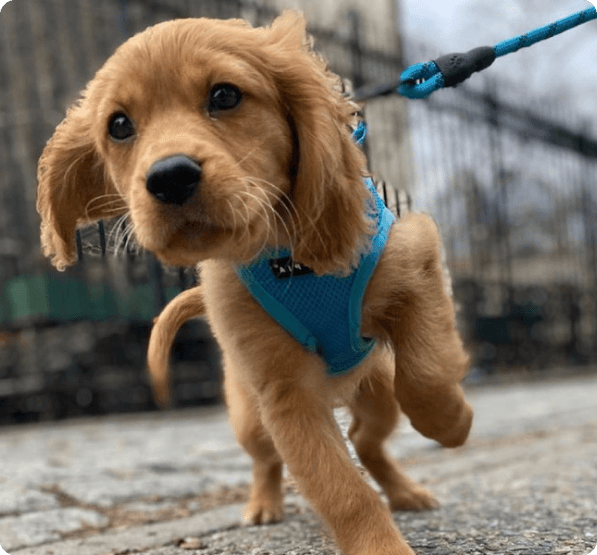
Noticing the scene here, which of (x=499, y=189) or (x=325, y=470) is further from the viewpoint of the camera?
(x=499, y=189)

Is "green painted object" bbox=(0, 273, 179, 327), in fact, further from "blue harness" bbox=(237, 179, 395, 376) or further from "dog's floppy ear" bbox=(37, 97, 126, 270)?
Result: "blue harness" bbox=(237, 179, 395, 376)

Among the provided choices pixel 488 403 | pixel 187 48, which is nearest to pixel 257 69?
pixel 187 48

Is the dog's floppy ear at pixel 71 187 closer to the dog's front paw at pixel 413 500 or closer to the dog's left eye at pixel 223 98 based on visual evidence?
the dog's left eye at pixel 223 98

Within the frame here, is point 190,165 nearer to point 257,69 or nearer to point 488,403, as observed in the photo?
point 257,69

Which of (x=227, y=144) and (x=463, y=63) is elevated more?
(x=463, y=63)

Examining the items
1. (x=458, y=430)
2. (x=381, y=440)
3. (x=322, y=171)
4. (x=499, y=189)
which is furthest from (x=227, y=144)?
(x=499, y=189)

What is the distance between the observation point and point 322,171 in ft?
6.50

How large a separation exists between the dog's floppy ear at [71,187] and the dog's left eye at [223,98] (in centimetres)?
44

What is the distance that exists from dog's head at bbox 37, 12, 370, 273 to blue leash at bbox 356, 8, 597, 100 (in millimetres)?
342

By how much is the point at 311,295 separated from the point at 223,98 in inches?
22.5

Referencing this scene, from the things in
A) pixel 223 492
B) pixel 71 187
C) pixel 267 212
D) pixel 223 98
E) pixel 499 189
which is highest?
pixel 499 189

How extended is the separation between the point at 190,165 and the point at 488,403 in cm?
667

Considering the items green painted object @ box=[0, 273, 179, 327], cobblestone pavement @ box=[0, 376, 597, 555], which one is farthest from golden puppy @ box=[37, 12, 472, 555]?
green painted object @ box=[0, 273, 179, 327]

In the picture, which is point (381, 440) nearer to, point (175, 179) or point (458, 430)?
point (458, 430)
